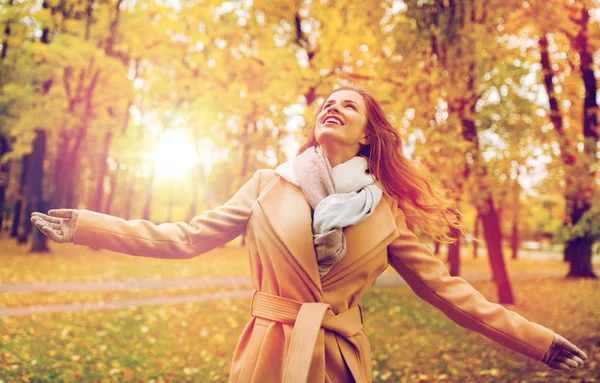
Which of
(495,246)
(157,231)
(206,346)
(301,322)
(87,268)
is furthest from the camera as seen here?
(87,268)

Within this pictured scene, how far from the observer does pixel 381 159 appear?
8.02 feet

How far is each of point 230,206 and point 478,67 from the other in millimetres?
5932

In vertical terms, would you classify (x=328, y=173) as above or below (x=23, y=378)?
above

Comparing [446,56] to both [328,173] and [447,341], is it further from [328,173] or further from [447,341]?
[328,173]

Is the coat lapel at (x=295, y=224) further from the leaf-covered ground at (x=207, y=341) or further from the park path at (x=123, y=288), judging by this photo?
the park path at (x=123, y=288)

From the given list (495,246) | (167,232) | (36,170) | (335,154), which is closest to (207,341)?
(167,232)

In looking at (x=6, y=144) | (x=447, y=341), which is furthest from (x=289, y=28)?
(x=6, y=144)

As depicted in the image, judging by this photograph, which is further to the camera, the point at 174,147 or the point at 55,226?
the point at 174,147

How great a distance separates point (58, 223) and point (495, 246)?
9059 mm

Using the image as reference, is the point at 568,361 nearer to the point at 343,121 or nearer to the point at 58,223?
the point at 343,121

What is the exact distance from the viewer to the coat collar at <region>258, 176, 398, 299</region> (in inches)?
76.9

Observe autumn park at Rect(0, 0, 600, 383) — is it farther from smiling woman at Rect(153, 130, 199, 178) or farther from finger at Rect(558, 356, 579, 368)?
smiling woman at Rect(153, 130, 199, 178)

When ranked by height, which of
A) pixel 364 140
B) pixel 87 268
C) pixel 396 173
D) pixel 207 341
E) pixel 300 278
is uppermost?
pixel 364 140

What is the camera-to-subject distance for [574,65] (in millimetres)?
11242
